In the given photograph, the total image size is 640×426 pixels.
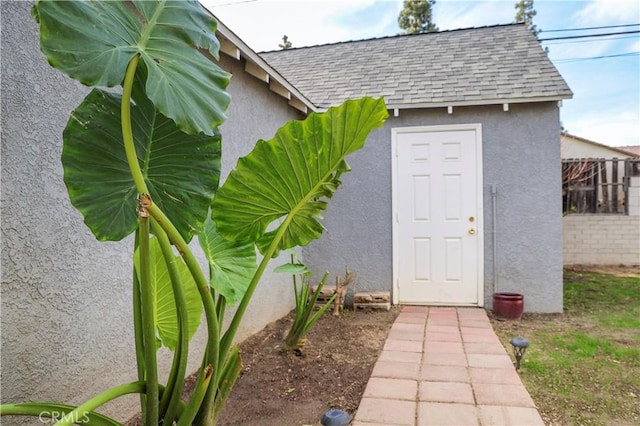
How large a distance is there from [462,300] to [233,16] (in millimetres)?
8998

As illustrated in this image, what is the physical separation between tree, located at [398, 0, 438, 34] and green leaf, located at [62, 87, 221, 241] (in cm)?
1767

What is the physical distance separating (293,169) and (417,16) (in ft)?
59.8

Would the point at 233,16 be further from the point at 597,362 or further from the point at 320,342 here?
the point at 597,362

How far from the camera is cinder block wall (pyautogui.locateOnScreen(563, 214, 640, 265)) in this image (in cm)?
818

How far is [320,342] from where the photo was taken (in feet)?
12.8

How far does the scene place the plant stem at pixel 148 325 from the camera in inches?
45.7

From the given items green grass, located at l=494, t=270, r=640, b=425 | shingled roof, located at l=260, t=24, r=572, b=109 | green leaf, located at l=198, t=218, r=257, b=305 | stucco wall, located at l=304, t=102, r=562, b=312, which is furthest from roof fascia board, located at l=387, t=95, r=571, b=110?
green leaf, located at l=198, t=218, r=257, b=305

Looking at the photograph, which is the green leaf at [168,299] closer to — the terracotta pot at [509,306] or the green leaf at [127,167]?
the green leaf at [127,167]

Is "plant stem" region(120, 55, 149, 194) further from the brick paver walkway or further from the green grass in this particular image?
the green grass

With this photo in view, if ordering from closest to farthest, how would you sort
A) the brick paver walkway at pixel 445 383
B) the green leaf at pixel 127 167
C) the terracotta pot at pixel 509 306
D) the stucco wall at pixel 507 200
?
1. the green leaf at pixel 127 167
2. the brick paver walkway at pixel 445 383
3. the terracotta pot at pixel 509 306
4. the stucco wall at pixel 507 200

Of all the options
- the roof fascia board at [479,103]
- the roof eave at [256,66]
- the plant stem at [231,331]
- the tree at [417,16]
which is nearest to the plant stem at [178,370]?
the plant stem at [231,331]

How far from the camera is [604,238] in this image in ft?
27.2

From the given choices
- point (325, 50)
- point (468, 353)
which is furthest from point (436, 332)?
point (325, 50)

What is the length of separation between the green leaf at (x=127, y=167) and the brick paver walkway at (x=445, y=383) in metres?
1.63
